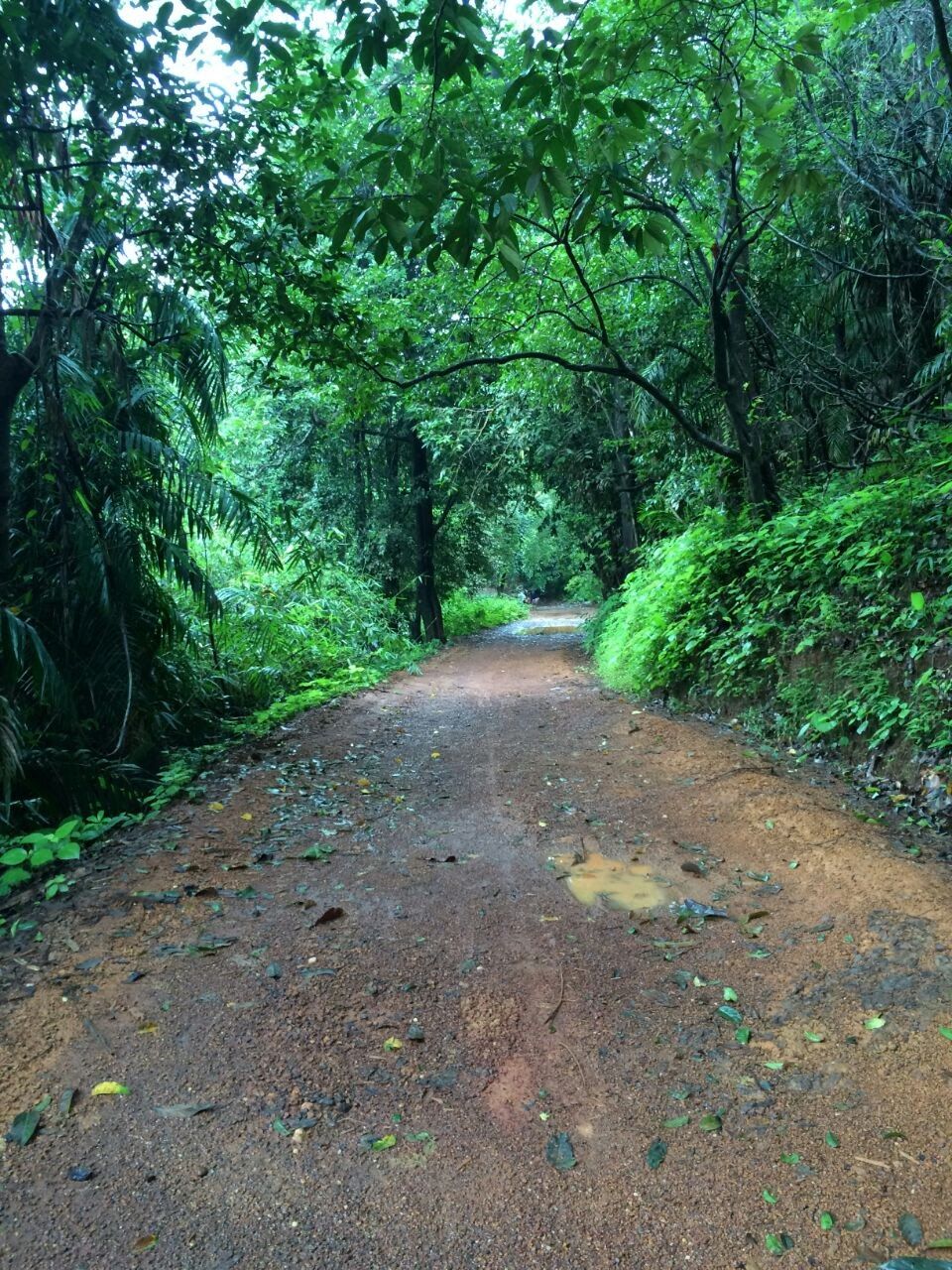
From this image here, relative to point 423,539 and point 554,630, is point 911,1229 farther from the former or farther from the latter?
point 554,630

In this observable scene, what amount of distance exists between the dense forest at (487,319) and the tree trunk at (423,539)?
238 inches

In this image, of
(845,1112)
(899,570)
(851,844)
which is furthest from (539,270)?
(845,1112)

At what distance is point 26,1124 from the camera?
2291 mm

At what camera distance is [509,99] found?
271cm

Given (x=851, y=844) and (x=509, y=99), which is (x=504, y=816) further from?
(x=509, y=99)

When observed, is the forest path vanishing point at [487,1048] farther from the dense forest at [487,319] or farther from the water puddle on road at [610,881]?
the dense forest at [487,319]

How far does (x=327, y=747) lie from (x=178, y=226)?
4391mm

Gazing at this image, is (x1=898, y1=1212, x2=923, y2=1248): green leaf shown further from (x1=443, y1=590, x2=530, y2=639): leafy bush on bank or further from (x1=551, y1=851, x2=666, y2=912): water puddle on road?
(x1=443, y1=590, x2=530, y2=639): leafy bush on bank

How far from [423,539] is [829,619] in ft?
41.2

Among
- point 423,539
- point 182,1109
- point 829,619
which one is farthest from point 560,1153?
point 423,539

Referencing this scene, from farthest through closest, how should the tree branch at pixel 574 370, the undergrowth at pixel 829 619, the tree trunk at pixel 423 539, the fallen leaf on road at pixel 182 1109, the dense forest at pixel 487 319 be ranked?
the tree trunk at pixel 423 539 < the tree branch at pixel 574 370 < the undergrowth at pixel 829 619 < the dense forest at pixel 487 319 < the fallen leaf on road at pixel 182 1109

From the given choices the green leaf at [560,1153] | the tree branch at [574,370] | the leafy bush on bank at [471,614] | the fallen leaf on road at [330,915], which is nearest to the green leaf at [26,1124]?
the fallen leaf on road at [330,915]

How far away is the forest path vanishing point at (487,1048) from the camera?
200cm

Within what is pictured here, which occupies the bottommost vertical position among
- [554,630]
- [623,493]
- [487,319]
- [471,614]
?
[554,630]
